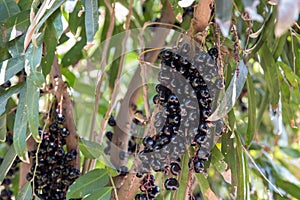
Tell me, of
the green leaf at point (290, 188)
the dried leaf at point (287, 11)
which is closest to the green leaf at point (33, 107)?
the dried leaf at point (287, 11)

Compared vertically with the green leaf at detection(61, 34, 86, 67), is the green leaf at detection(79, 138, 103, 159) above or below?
below

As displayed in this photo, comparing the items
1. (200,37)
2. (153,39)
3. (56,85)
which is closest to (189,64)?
(200,37)

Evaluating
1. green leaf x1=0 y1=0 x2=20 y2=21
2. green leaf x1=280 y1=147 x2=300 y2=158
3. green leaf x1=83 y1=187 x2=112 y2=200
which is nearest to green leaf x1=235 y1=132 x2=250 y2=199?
green leaf x1=83 y1=187 x2=112 y2=200

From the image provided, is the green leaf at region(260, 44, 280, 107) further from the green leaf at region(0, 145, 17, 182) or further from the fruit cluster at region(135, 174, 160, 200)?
the green leaf at region(0, 145, 17, 182)

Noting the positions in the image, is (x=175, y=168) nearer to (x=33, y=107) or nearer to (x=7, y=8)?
(x=33, y=107)

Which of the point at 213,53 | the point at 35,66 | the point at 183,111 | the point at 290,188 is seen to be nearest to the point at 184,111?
the point at 183,111
